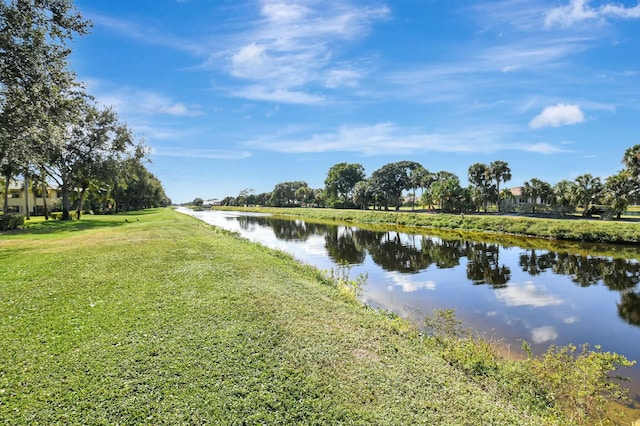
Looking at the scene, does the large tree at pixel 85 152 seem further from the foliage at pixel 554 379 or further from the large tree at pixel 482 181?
the large tree at pixel 482 181

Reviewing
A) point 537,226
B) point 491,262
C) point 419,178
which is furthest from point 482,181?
point 491,262

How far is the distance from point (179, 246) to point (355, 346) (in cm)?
1395

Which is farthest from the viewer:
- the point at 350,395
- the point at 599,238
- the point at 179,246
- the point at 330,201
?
the point at 330,201

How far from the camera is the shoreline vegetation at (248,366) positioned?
4.86 metres

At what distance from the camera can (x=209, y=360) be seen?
6.05m

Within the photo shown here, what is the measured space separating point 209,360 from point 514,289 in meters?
15.6

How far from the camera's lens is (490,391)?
240 inches

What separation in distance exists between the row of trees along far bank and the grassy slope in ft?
188

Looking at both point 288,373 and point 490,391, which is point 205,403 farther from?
point 490,391

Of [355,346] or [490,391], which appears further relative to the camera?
[355,346]

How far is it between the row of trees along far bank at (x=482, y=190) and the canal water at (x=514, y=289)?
29.2 metres

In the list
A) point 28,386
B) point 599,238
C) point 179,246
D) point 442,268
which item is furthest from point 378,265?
point 599,238

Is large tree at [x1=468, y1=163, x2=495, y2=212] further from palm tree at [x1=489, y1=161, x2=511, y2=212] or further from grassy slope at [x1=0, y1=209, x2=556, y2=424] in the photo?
grassy slope at [x1=0, y1=209, x2=556, y2=424]

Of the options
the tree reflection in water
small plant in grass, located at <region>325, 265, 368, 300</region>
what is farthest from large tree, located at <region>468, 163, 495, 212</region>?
small plant in grass, located at <region>325, 265, 368, 300</region>
